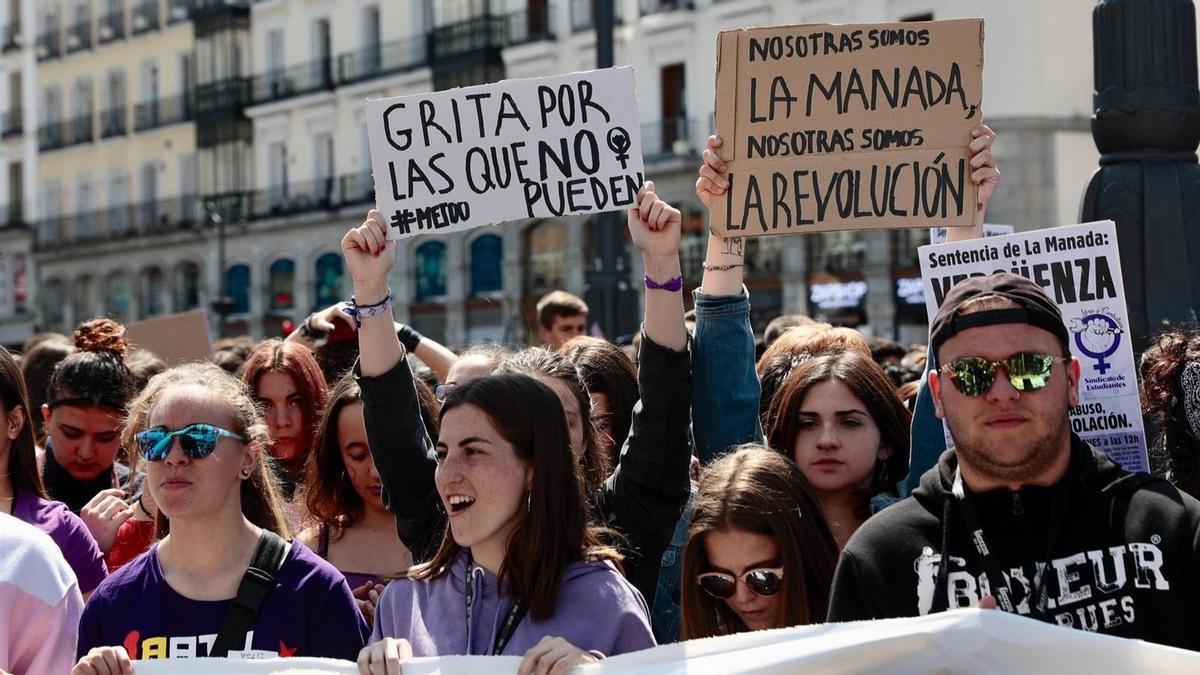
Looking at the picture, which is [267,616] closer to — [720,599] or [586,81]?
[720,599]

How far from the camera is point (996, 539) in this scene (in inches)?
120

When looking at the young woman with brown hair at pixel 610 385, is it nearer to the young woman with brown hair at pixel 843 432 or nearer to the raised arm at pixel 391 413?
the young woman with brown hair at pixel 843 432

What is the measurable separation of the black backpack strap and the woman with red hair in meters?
2.03

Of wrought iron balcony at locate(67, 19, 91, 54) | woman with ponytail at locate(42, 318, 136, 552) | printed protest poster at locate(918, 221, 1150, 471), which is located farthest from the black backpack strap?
wrought iron balcony at locate(67, 19, 91, 54)

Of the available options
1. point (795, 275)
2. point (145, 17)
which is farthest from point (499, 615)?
point (145, 17)

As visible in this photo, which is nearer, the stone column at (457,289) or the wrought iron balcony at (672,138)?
Result: the wrought iron balcony at (672,138)

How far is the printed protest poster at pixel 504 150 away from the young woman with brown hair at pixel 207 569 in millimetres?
817

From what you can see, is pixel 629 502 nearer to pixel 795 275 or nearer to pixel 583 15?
pixel 795 275

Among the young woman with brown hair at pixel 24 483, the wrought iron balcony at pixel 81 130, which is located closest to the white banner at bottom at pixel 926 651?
the young woman with brown hair at pixel 24 483

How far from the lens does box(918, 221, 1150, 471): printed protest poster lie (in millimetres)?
3967

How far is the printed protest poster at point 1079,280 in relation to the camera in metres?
3.97

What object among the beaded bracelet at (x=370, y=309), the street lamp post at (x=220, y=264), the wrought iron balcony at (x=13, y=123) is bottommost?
the beaded bracelet at (x=370, y=309)

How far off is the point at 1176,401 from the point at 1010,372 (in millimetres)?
1250

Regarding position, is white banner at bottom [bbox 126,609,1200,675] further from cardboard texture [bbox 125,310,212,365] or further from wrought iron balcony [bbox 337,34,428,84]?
wrought iron balcony [bbox 337,34,428,84]
